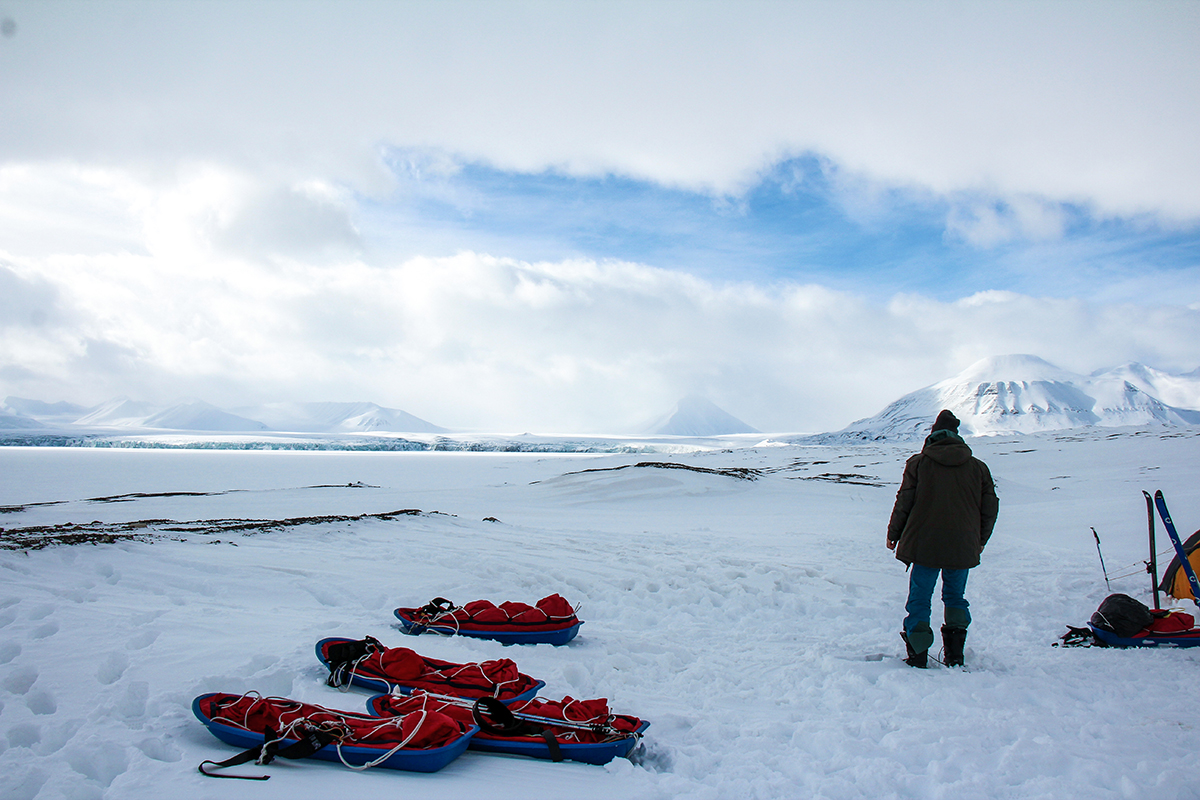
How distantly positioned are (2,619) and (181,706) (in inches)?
81.0

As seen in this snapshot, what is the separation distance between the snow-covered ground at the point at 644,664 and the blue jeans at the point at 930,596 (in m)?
0.37

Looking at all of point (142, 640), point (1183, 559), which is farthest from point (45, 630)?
point (1183, 559)

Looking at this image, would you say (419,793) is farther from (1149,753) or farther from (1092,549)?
(1092,549)

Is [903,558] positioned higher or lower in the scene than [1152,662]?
higher

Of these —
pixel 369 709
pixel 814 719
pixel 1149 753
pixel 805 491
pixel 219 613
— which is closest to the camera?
pixel 1149 753

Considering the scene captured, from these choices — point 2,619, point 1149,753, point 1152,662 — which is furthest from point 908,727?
point 2,619

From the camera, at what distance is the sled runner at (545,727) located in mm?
3361

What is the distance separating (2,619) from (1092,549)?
14.5 metres

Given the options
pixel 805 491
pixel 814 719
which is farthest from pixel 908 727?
pixel 805 491

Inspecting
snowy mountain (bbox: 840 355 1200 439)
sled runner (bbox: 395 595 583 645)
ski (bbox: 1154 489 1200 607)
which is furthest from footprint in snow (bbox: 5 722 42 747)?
snowy mountain (bbox: 840 355 1200 439)

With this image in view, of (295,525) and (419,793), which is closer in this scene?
(419,793)

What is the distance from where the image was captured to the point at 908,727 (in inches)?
145

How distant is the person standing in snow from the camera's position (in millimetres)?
4887

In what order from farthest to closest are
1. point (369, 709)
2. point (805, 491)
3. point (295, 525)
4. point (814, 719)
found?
point (805, 491), point (295, 525), point (814, 719), point (369, 709)
